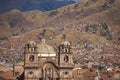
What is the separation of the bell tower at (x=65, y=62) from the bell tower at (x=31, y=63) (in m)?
4.58

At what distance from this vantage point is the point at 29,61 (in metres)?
101

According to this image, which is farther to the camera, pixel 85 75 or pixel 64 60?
pixel 85 75

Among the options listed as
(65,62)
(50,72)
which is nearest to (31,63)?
(50,72)

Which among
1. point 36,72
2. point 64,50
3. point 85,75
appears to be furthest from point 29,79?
point 85,75

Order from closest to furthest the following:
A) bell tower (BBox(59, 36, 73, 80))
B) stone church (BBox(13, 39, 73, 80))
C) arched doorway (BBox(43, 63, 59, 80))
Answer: stone church (BBox(13, 39, 73, 80)) → arched doorway (BBox(43, 63, 59, 80)) → bell tower (BBox(59, 36, 73, 80))

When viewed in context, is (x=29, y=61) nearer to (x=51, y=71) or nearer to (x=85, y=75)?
(x=51, y=71)

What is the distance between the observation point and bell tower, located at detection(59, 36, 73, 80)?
332 feet

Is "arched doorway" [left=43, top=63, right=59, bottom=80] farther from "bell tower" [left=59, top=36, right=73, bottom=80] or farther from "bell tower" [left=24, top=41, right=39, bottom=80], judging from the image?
"bell tower" [left=24, top=41, right=39, bottom=80]

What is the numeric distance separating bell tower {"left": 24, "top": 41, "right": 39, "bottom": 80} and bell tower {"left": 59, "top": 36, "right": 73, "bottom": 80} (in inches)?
180

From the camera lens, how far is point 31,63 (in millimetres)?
100375

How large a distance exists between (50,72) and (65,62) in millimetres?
3279

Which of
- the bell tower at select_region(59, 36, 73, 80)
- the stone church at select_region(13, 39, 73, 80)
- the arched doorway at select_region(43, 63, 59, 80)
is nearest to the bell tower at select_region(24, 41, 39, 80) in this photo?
the stone church at select_region(13, 39, 73, 80)

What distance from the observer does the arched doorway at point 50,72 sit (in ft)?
331

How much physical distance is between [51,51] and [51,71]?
3.63m
